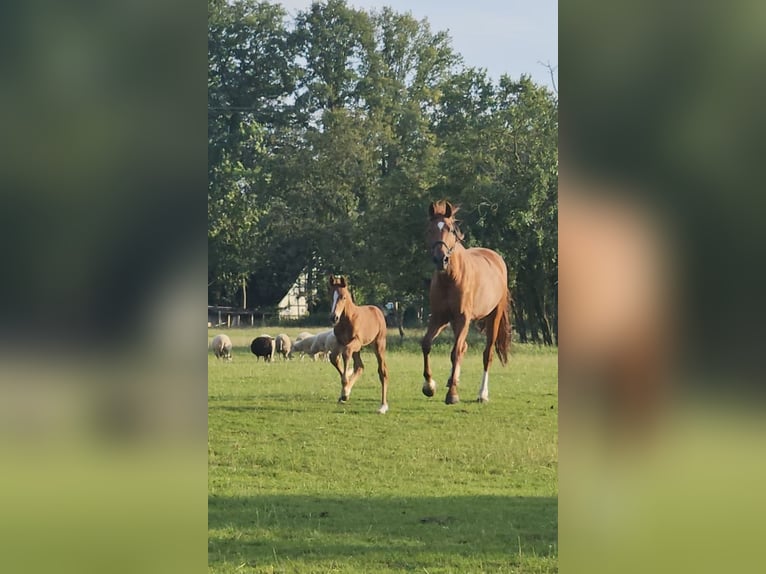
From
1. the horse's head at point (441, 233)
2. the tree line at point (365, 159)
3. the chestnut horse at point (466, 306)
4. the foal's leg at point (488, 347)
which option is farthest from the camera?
the tree line at point (365, 159)

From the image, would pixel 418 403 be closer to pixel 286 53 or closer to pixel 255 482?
pixel 255 482

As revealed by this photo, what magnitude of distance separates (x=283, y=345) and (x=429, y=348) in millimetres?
1339

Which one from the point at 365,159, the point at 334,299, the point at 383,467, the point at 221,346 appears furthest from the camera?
the point at 221,346

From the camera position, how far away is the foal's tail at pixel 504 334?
5820mm

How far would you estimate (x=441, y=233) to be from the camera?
5199 mm

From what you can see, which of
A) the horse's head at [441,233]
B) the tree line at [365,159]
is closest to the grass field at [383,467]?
the tree line at [365,159]

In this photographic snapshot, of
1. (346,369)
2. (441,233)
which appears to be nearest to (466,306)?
(441,233)

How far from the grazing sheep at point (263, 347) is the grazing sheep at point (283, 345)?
1.5 inches

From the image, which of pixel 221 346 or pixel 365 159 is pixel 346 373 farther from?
pixel 365 159

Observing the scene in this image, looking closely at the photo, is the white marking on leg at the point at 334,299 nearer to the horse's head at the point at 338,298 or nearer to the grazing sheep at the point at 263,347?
the horse's head at the point at 338,298

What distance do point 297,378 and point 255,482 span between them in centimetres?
127
